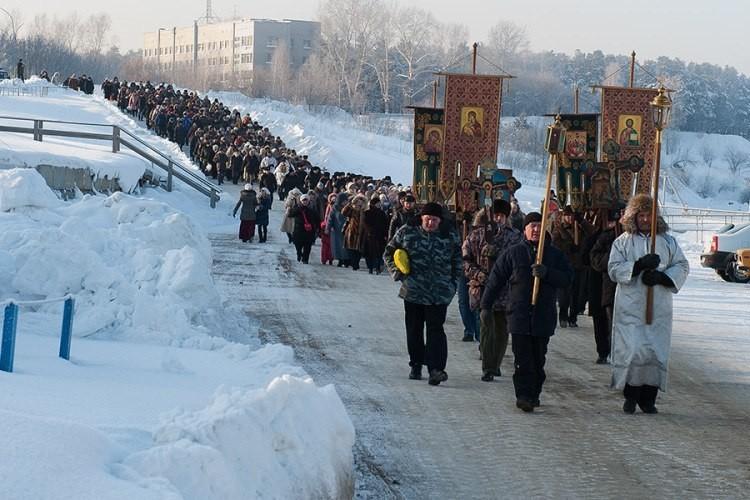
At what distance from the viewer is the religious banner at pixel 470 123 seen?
22.8 meters

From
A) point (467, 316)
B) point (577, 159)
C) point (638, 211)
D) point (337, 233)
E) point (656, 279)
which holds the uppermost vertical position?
point (577, 159)

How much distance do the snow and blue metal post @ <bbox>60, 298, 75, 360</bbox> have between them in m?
0.10

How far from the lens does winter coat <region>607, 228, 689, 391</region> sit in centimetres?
1048

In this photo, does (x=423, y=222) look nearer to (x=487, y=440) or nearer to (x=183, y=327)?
(x=183, y=327)

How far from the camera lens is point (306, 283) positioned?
68.7 ft

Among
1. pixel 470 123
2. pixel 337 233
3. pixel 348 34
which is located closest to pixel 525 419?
pixel 470 123

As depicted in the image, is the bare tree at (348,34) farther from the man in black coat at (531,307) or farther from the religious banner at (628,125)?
the man in black coat at (531,307)

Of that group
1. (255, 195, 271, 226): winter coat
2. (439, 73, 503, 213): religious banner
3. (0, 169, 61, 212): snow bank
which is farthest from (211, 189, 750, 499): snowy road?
(255, 195, 271, 226): winter coat

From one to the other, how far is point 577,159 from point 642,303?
968 cm

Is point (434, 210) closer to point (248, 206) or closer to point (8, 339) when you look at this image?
point (8, 339)

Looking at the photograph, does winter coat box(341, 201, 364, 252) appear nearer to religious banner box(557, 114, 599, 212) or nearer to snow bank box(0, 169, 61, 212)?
religious banner box(557, 114, 599, 212)

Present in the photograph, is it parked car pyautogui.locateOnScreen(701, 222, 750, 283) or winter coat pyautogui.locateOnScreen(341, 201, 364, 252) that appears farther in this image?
parked car pyautogui.locateOnScreen(701, 222, 750, 283)

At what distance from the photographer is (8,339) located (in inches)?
304

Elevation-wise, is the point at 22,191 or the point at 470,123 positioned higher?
the point at 470,123
